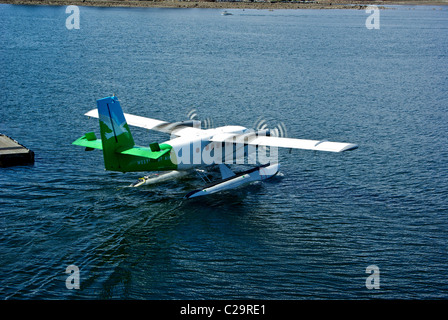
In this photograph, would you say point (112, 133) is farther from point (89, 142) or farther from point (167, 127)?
point (167, 127)

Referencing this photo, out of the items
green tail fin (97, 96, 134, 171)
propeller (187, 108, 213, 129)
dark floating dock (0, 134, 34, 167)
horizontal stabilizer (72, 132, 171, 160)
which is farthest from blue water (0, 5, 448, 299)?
horizontal stabilizer (72, 132, 171, 160)

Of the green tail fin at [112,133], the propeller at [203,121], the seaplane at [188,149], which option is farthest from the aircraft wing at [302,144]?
the green tail fin at [112,133]

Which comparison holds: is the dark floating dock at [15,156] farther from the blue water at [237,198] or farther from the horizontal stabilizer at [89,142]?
the horizontal stabilizer at [89,142]

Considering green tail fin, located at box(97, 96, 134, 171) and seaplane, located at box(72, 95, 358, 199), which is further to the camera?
seaplane, located at box(72, 95, 358, 199)

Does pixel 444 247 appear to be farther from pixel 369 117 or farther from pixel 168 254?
pixel 369 117

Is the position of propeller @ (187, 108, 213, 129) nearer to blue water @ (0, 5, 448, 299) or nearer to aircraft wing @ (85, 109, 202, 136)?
aircraft wing @ (85, 109, 202, 136)

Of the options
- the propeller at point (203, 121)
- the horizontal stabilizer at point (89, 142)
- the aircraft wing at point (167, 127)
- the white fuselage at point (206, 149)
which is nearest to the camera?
the horizontal stabilizer at point (89, 142)

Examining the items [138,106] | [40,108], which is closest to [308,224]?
[138,106]

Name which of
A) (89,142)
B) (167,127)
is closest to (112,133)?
(89,142)
